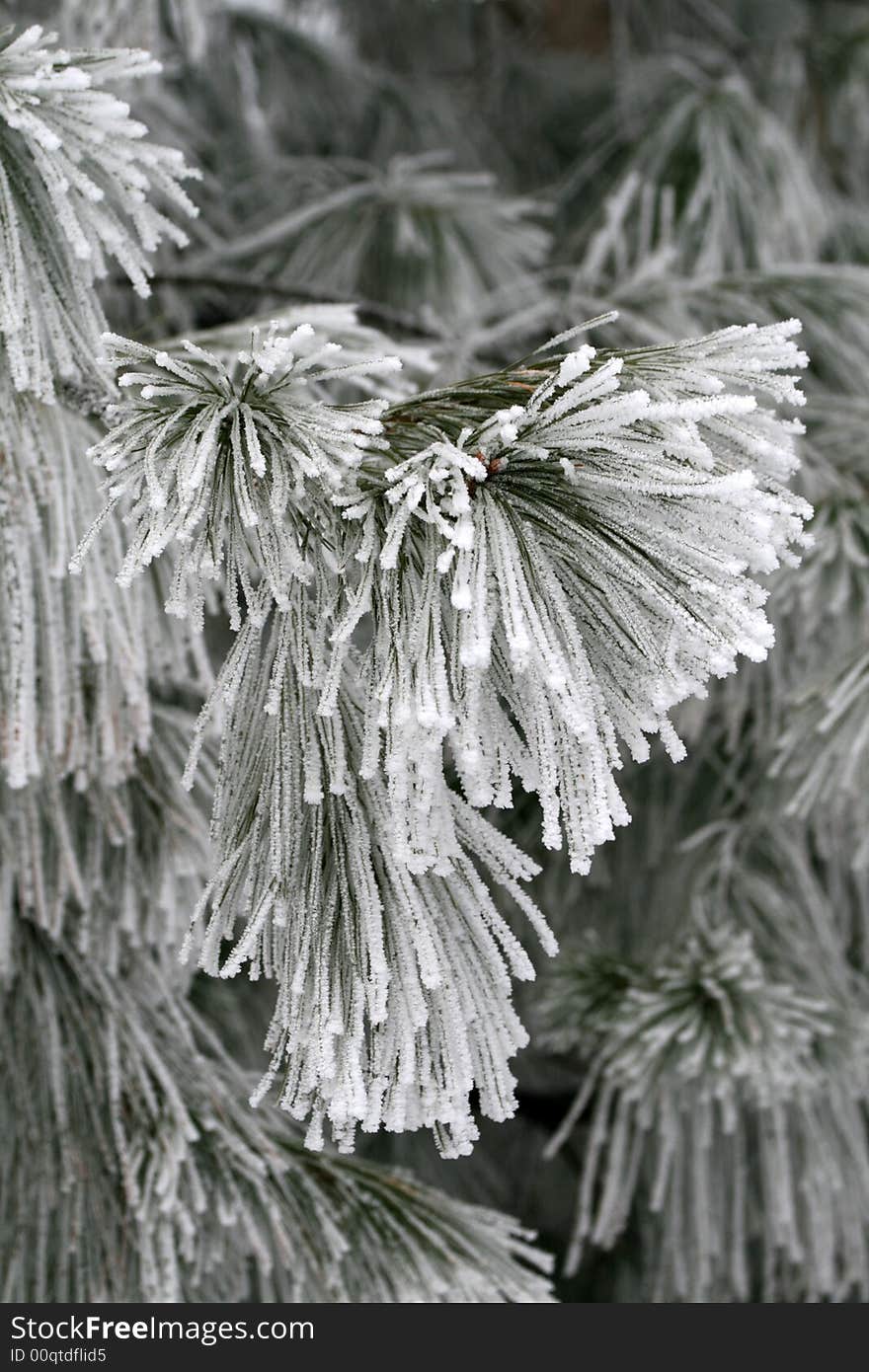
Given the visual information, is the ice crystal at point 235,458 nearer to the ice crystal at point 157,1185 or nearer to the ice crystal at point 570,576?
the ice crystal at point 570,576

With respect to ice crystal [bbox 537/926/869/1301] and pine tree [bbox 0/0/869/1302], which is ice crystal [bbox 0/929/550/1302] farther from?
ice crystal [bbox 537/926/869/1301]

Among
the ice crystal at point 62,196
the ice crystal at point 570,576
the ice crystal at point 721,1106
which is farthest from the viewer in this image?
the ice crystal at point 721,1106

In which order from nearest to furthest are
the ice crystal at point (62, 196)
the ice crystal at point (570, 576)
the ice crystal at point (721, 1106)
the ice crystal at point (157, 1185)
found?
the ice crystal at point (570, 576), the ice crystal at point (62, 196), the ice crystal at point (157, 1185), the ice crystal at point (721, 1106)

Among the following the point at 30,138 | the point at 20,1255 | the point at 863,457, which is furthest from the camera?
the point at 863,457

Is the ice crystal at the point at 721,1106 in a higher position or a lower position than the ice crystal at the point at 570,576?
lower

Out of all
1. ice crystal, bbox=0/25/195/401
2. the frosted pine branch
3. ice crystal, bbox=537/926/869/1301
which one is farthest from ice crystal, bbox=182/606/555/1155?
ice crystal, bbox=537/926/869/1301

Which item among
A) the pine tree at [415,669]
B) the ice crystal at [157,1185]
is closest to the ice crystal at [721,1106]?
the pine tree at [415,669]

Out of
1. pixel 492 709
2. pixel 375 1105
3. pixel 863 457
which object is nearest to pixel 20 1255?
pixel 375 1105

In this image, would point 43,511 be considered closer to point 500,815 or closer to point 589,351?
point 589,351
